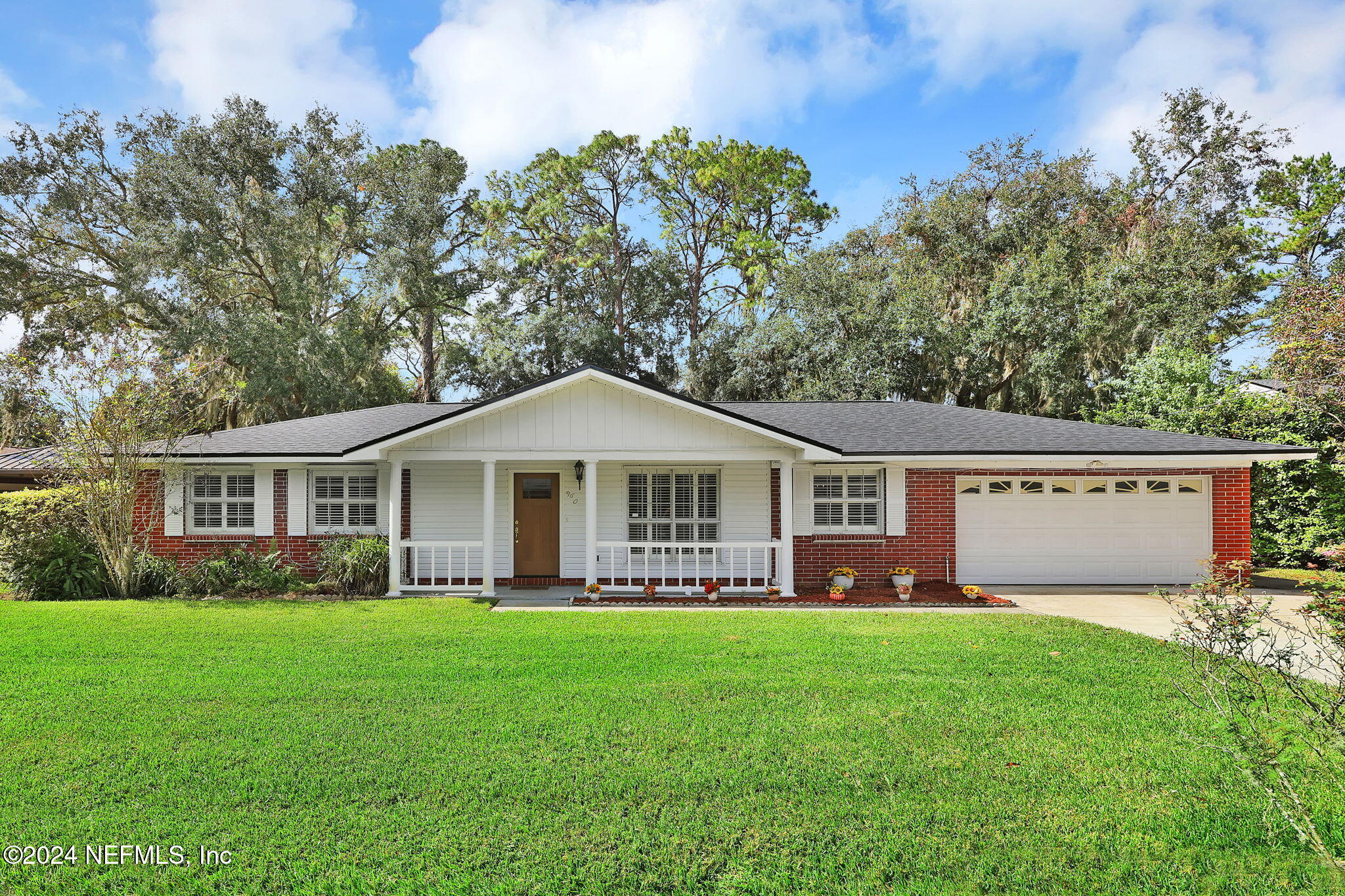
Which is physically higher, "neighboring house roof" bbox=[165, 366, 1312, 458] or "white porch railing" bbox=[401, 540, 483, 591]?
"neighboring house roof" bbox=[165, 366, 1312, 458]

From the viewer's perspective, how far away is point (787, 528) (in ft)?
38.1

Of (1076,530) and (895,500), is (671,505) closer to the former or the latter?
(895,500)

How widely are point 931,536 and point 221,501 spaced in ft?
42.6

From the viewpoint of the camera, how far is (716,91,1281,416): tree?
2086cm

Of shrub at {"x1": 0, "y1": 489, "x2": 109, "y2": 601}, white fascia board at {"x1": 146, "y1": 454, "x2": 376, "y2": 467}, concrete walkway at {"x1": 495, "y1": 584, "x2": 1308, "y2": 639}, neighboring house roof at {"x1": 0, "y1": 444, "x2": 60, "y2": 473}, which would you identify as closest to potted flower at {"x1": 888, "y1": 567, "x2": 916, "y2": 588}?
concrete walkway at {"x1": 495, "y1": 584, "x2": 1308, "y2": 639}

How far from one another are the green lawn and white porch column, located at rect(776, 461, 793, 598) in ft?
12.5

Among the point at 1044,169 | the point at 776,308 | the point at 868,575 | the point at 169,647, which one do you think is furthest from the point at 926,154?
the point at 169,647

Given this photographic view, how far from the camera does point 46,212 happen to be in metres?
23.8

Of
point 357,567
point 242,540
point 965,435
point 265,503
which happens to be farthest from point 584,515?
point 965,435

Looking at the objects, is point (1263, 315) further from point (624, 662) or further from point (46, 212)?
point (46, 212)

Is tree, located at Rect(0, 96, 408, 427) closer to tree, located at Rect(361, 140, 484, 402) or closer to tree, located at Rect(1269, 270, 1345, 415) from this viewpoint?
tree, located at Rect(361, 140, 484, 402)

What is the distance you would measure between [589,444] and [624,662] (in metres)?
4.87

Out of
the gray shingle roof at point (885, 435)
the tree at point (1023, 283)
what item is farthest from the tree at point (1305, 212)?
the gray shingle roof at point (885, 435)

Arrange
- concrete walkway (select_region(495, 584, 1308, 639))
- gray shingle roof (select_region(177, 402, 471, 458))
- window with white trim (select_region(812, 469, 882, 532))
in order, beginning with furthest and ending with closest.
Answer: window with white trim (select_region(812, 469, 882, 532))
gray shingle roof (select_region(177, 402, 471, 458))
concrete walkway (select_region(495, 584, 1308, 639))
